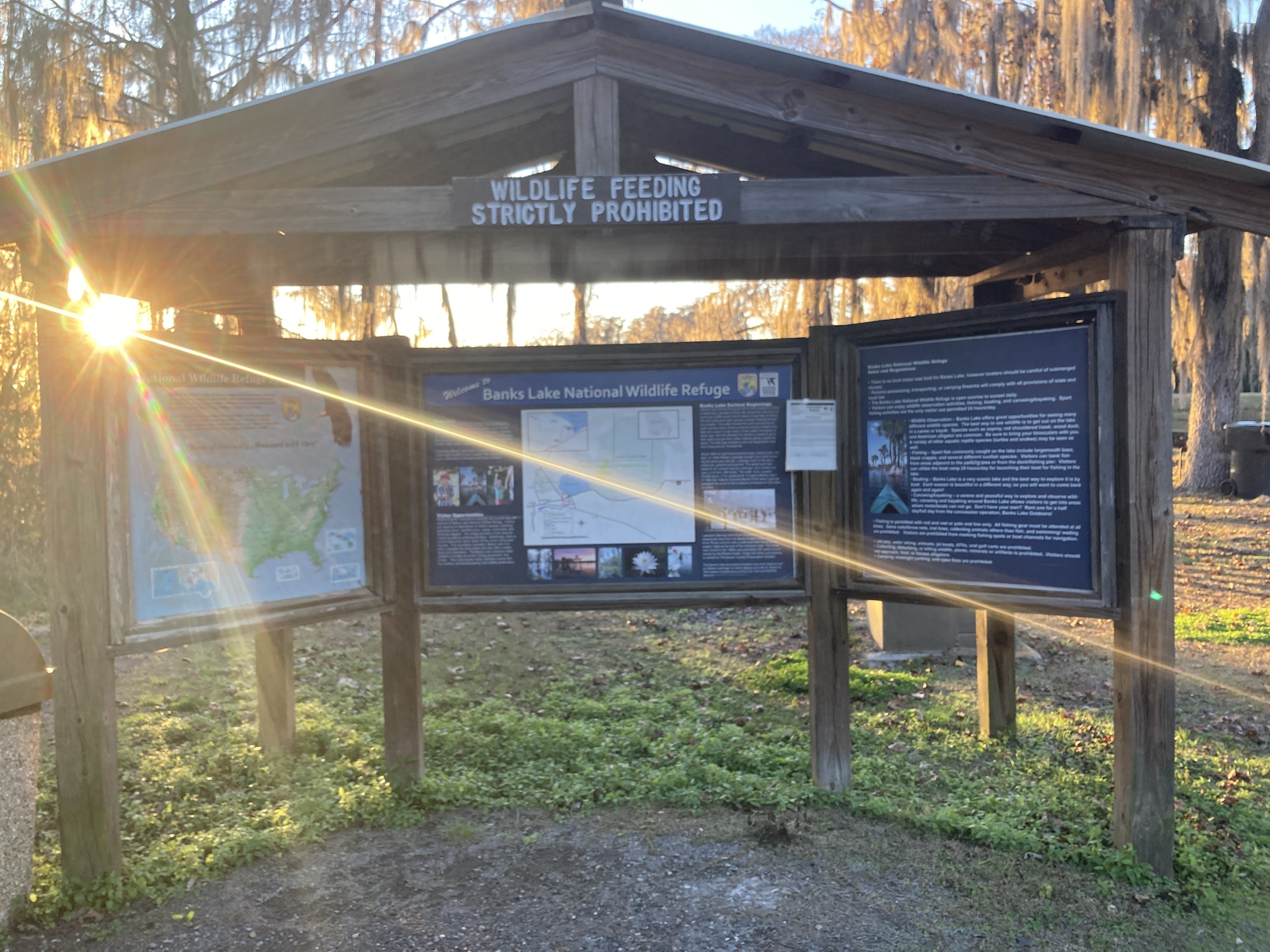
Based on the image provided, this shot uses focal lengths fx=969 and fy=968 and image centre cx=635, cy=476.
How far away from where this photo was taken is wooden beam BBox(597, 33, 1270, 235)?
13.9 feet

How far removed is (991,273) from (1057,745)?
118 inches

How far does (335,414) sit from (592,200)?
1747mm

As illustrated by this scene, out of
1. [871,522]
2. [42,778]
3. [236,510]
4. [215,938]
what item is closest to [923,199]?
[871,522]

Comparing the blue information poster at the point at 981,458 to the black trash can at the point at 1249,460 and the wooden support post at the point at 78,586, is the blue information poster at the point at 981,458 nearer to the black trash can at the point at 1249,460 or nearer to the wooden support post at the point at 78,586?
the wooden support post at the point at 78,586

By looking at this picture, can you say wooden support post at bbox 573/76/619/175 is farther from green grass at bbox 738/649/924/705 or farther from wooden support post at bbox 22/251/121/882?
green grass at bbox 738/649/924/705

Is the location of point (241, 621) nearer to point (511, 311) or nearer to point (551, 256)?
point (551, 256)

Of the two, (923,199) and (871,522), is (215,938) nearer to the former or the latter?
(871,522)

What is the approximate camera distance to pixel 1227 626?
943cm

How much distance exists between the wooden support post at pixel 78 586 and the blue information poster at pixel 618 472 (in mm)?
1523

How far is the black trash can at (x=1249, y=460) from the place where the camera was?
18391mm

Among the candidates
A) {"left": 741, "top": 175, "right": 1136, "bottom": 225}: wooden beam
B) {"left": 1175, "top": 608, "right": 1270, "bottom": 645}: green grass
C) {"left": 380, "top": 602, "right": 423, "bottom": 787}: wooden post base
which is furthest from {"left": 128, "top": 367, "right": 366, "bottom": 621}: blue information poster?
{"left": 1175, "top": 608, "right": 1270, "bottom": 645}: green grass

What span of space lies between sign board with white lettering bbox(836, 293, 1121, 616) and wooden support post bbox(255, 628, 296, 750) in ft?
11.2

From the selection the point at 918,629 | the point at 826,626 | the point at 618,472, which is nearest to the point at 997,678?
the point at 826,626

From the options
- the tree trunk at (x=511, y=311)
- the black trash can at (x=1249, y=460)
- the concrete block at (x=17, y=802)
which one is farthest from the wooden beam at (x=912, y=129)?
the black trash can at (x=1249, y=460)
